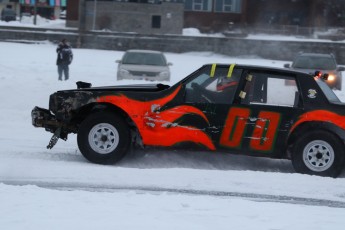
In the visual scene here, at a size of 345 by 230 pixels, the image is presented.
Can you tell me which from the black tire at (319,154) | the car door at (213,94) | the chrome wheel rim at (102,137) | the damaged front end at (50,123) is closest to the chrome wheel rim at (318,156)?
the black tire at (319,154)

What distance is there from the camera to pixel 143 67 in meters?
20.4

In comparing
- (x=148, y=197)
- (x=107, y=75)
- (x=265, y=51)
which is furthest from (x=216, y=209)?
(x=265, y=51)

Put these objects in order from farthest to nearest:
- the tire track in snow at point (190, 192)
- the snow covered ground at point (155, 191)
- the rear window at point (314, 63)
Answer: the rear window at point (314, 63) → the tire track in snow at point (190, 192) → the snow covered ground at point (155, 191)

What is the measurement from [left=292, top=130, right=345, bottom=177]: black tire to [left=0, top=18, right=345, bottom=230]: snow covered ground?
206mm

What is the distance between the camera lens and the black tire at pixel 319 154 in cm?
830

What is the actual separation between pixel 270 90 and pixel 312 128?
751mm

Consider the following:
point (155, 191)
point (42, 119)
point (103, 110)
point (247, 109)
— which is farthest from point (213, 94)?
point (42, 119)

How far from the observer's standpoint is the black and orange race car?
27.5ft

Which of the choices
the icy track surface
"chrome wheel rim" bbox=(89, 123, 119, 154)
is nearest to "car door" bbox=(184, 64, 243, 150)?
the icy track surface

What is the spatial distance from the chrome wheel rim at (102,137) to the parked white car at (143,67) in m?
11.3

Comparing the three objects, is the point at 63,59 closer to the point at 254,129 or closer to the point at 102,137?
the point at 102,137

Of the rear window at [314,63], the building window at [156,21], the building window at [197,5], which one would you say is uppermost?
the building window at [197,5]

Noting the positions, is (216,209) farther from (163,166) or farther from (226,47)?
(226,47)

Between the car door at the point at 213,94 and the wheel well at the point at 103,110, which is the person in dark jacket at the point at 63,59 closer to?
the wheel well at the point at 103,110
